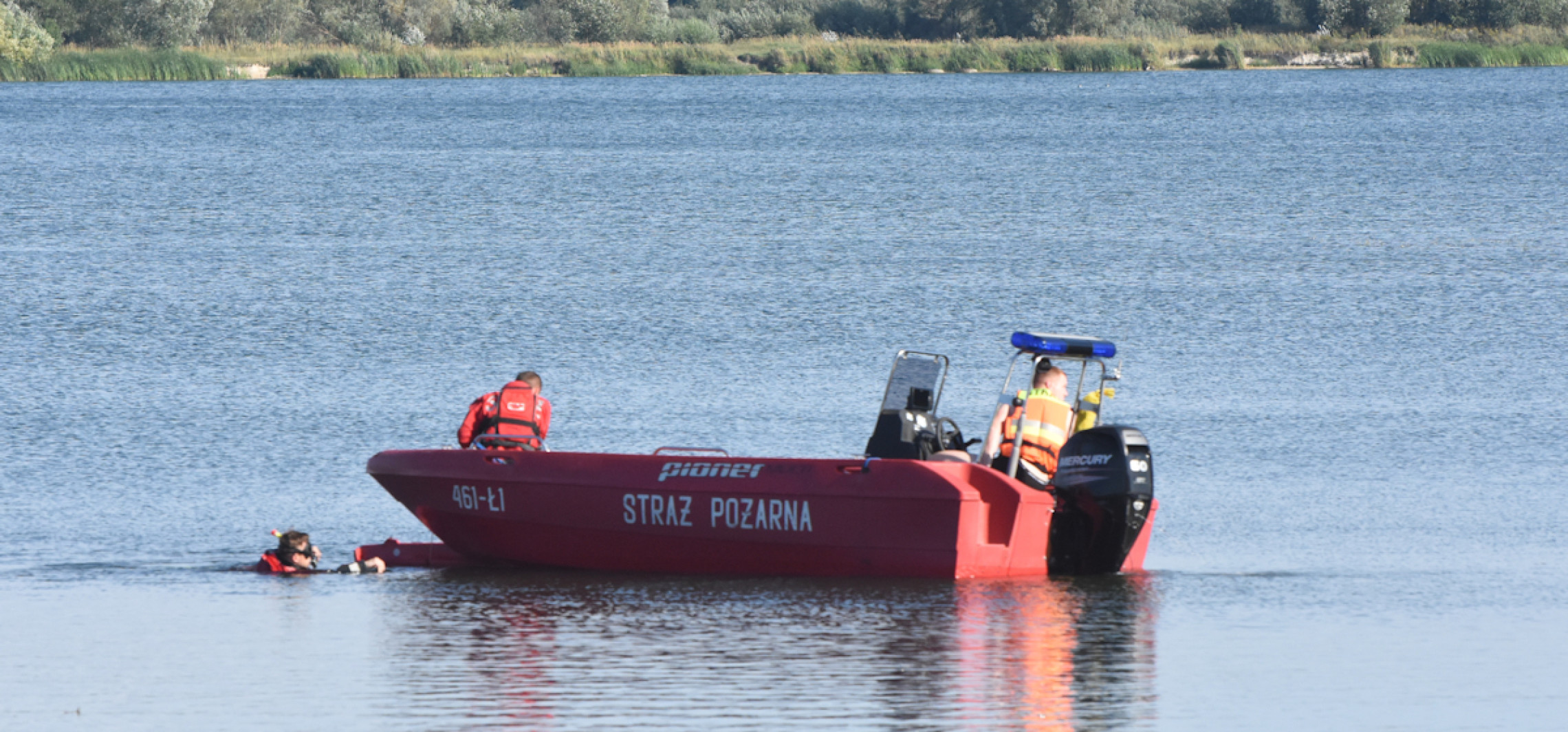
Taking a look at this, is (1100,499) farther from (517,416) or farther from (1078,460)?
(517,416)

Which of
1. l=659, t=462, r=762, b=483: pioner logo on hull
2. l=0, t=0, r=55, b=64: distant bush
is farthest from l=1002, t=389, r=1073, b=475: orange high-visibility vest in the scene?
l=0, t=0, r=55, b=64: distant bush

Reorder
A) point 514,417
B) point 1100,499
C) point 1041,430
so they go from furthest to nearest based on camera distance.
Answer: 1. point 514,417
2. point 1041,430
3. point 1100,499

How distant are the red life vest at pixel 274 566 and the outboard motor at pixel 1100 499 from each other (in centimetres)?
438

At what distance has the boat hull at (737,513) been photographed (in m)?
11.5

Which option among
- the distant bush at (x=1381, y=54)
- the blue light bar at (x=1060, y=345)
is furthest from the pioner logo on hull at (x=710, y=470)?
the distant bush at (x=1381, y=54)

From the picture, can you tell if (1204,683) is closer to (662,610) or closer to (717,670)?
(717,670)

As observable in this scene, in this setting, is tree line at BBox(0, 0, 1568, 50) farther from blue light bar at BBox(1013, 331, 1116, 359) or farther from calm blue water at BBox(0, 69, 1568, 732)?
blue light bar at BBox(1013, 331, 1116, 359)

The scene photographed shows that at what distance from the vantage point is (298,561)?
12.1 meters

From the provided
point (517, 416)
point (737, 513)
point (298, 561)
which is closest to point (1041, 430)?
point (737, 513)

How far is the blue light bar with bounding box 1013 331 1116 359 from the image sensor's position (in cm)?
1180

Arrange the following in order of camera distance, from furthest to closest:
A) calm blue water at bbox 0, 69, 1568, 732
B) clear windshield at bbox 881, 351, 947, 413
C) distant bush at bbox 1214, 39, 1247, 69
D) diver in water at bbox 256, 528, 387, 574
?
distant bush at bbox 1214, 39, 1247, 69
clear windshield at bbox 881, 351, 947, 413
diver in water at bbox 256, 528, 387, 574
calm blue water at bbox 0, 69, 1568, 732

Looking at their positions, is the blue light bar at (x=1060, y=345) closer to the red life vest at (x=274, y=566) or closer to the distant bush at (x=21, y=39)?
the red life vest at (x=274, y=566)

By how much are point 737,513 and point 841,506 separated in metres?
0.62

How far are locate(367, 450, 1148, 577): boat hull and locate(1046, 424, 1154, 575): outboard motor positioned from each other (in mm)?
142
